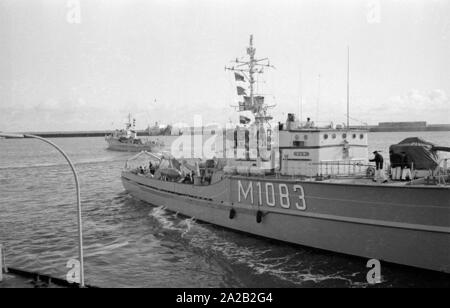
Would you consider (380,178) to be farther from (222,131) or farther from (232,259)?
(222,131)

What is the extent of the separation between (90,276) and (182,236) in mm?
5777

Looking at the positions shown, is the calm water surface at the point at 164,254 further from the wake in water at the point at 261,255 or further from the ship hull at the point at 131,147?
the ship hull at the point at 131,147

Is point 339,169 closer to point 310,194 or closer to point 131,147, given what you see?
point 310,194

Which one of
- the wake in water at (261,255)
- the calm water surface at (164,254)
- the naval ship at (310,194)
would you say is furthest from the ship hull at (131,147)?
the wake in water at (261,255)

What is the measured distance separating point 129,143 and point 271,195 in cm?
7906

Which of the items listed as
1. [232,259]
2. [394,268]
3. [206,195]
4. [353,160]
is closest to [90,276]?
[232,259]

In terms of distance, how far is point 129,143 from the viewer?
92.0m

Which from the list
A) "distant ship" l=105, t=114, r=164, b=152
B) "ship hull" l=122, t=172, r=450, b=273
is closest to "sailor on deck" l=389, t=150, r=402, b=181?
"ship hull" l=122, t=172, r=450, b=273

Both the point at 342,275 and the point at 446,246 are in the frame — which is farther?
the point at 342,275

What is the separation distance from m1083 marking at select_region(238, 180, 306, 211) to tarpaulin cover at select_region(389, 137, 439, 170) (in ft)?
13.7

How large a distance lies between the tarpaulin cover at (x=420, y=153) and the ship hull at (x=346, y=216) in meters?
2.74
